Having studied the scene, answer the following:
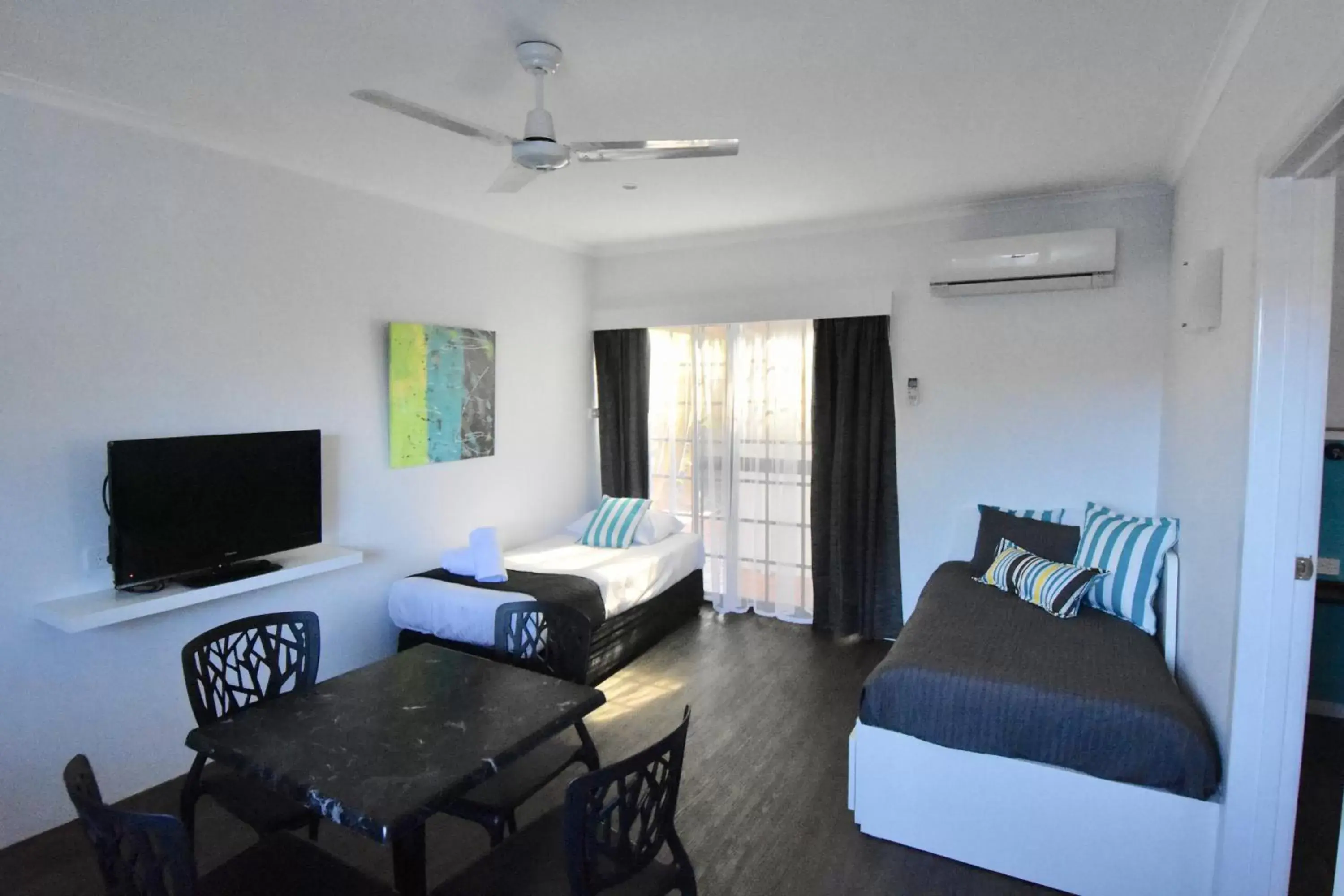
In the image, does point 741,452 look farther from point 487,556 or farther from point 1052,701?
point 1052,701

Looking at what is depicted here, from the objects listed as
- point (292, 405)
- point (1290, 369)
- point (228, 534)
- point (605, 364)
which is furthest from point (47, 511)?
point (1290, 369)

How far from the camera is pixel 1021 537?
3605mm

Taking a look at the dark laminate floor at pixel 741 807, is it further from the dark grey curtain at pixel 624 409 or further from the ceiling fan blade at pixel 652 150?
the ceiling fan blade at pixel 652 150

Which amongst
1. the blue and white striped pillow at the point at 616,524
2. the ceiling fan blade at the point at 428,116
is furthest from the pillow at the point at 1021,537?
the ceiling fan blade at the point at 428,116

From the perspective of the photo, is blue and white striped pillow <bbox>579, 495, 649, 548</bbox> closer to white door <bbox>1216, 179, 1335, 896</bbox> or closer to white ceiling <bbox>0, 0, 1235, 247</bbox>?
white ceiling <bbox>0, 0, 1235, 247</bbox>

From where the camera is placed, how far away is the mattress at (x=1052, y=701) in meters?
2.08

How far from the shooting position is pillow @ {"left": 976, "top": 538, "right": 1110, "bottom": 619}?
3018mm

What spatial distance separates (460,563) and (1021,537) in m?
2.91

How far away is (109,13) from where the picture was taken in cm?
192

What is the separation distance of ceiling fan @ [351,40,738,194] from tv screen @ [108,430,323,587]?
1563 millimetres

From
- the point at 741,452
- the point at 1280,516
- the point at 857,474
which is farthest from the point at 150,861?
the point at 741,452

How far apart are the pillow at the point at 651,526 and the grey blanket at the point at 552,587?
829 millimetres

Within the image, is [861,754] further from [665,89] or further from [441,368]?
[441,368]

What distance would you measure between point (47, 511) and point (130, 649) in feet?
1.99
